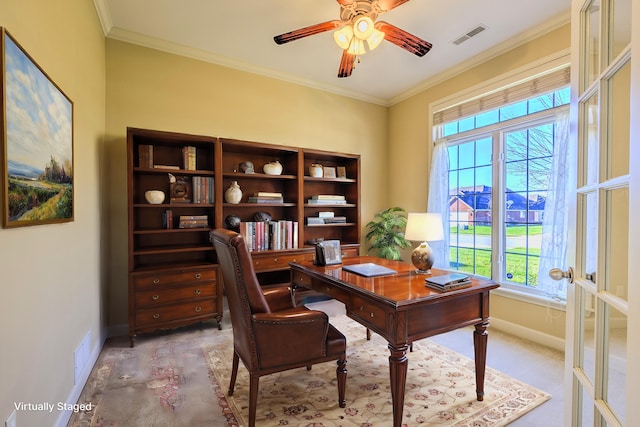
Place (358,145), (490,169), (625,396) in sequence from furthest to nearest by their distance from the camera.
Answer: (358,145), (490,169), (625,396)

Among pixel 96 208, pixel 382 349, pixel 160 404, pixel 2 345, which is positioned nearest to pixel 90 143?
pixel 96 208

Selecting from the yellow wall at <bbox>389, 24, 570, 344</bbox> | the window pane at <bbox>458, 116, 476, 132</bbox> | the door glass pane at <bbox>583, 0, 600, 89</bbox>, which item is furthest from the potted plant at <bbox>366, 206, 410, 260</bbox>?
the door glass pane at <bbox>583, 0, 600, 89</bbox>

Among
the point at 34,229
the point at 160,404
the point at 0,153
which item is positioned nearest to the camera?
the point at 0,153

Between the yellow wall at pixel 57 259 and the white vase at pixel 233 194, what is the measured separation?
110 cm

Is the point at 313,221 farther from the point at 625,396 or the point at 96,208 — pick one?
the point at 625,396

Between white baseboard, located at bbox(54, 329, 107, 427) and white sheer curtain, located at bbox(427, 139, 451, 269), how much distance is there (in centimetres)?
353

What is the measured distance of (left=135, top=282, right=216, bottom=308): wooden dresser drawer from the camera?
104 inches

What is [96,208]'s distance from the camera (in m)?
2.45

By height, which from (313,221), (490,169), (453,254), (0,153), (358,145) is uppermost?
(358,145)

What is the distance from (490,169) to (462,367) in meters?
2.02

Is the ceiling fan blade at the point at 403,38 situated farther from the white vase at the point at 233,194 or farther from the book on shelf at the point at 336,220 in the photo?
the book on shelf at the point at 336,220

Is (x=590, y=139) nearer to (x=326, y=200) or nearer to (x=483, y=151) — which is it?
(x=483, y=151)

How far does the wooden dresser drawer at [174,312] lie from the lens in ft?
8.65

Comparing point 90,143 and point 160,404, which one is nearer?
point 160,404
